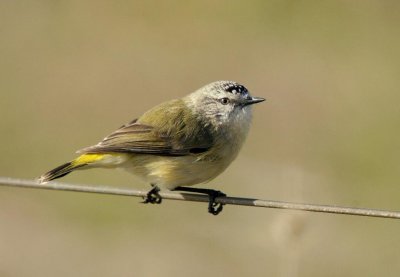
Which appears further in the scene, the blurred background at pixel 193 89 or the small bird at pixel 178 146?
the blurred background at pixel 193 89

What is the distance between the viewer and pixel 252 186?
1091 cm

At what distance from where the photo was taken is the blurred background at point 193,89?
9.70 meters

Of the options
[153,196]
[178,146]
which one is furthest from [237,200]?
[178,146]

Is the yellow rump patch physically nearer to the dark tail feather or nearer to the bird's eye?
the dark tail feather

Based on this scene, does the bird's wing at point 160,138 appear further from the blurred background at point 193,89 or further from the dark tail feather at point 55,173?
the blurred background at point 193,89

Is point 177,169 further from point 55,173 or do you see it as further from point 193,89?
point 193,89

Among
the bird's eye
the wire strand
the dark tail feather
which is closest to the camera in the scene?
the wire strand

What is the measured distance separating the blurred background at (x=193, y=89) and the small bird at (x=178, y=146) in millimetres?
575

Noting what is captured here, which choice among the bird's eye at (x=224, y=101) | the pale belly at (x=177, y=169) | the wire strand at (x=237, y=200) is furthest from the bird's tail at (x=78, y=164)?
the bird's eye at (x=224, y=101)

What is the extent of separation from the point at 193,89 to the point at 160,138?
22.0 ft

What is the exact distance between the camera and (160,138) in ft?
21.8

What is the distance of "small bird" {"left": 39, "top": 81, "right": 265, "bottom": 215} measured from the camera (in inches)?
255

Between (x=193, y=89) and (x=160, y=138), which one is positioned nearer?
(x=160, y=138)

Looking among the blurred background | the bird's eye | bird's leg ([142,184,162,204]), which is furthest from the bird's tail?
the blurred background
